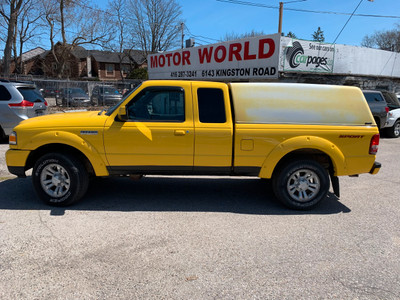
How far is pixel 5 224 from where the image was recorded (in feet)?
12.8

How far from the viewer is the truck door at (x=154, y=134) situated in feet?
14.2

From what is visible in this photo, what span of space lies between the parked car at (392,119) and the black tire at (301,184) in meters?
9.66

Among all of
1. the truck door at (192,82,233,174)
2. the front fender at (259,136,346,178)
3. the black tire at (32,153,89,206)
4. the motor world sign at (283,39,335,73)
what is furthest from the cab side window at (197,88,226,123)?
the motor world sign at (283,39,335,73)

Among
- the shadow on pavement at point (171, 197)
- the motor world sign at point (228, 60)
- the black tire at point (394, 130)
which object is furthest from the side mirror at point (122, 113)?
the black tire at point (394, 130)

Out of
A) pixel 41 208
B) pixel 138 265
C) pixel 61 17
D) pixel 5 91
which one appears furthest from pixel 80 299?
pixel 61 17

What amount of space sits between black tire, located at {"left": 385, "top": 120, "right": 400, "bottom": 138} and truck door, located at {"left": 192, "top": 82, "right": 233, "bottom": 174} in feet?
35.9

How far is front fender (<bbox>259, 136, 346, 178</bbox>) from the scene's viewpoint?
4371mm

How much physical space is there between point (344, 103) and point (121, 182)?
13.3 feet

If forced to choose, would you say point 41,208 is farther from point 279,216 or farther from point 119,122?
point 279,216

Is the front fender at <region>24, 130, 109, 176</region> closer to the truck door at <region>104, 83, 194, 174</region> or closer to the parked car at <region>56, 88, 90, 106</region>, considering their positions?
the truck door at <region>104, 83, 194, 174</region>

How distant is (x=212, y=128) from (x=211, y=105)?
1.18ft

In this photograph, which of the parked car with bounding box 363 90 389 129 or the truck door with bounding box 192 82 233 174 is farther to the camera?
the parked car with bounding box 363 90 389 129

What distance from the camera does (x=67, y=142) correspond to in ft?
14.1

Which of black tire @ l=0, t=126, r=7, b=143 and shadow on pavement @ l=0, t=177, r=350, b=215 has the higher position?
black tire @ l=0, t=126, r=7, b=143
